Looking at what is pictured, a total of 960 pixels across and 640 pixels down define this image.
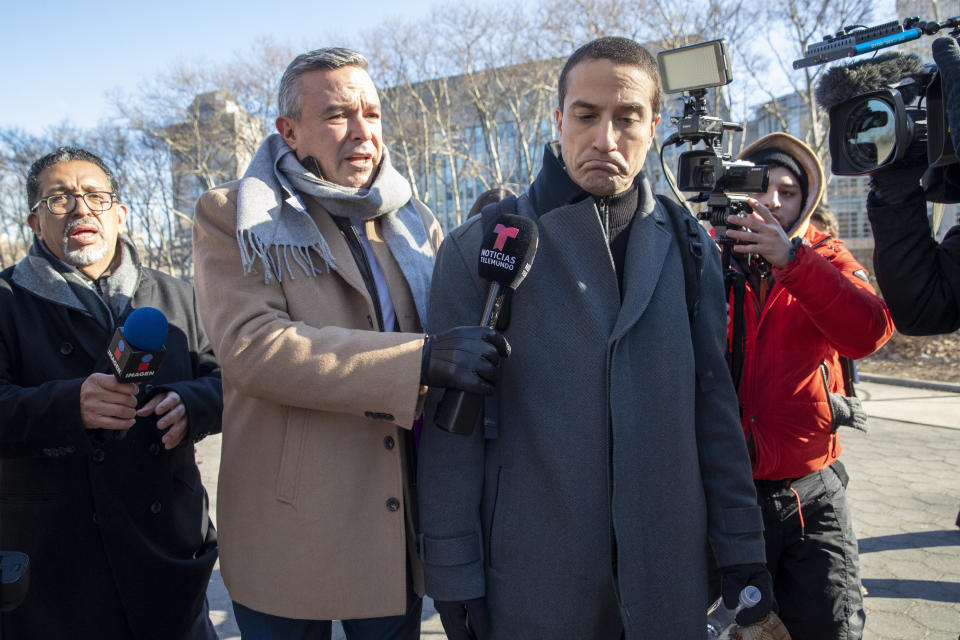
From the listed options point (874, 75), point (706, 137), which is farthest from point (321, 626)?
point (874, 75)

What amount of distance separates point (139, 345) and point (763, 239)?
1.88 meters

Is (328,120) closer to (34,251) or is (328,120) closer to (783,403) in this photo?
(34,251)

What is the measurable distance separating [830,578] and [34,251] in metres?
2.95

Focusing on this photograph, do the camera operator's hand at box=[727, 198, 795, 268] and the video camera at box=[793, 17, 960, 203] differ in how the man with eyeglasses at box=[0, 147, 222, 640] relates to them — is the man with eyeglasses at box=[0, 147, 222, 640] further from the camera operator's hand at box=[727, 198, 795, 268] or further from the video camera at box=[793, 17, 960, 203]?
the video camera at box=[793, 17, 960, 203]

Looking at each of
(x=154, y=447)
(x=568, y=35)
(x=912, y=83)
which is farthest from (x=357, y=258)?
(x=568, y=35)

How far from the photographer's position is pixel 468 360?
5.03 feet

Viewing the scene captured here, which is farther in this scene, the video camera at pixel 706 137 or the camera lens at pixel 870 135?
the video camera at pixel 706 137

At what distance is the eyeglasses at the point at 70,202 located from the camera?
2379 mm

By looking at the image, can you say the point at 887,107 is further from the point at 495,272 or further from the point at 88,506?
the point at 88,506

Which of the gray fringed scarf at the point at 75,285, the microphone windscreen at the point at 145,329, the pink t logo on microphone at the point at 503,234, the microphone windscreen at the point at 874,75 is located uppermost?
the microphone windscreen at the point at 874,75

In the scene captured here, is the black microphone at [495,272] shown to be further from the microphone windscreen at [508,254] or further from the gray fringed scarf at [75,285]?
the gray fringed scarf at [75,285]

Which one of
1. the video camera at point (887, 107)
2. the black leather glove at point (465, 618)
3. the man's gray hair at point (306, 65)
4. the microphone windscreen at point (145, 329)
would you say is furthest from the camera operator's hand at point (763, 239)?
the microphone windscreen at point (145, 329)

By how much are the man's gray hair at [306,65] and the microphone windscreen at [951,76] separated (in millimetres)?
1487

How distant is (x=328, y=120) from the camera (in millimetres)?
1938
